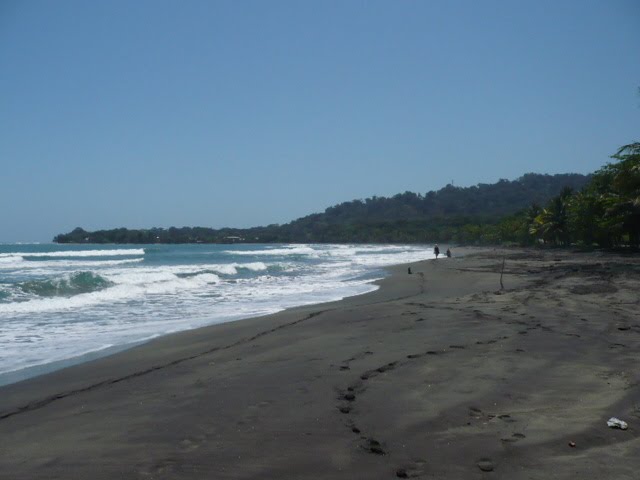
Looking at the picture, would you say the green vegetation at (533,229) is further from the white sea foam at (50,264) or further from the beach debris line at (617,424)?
the white sea foam at (50,264)

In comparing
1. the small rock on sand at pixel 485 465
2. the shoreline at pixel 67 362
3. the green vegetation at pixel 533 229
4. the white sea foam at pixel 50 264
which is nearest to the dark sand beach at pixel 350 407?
the small rock on sand at pixel 485 465

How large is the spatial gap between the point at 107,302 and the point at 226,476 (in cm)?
1418

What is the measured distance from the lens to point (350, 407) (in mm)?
4828

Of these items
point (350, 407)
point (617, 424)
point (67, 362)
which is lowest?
point (67, 362)

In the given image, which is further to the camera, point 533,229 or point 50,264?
point 533,229

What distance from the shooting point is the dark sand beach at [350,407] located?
11.9ft

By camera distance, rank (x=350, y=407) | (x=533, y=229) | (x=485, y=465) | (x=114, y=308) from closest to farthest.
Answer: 1. (x=485, y=465)
2. (x=350, y=407)
3. (x=114, y=308)
4. (x=533, y=229)

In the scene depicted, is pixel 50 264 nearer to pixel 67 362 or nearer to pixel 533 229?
pixel 67 362

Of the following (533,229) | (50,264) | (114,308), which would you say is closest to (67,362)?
(114,308)

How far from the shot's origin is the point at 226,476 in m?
3.51

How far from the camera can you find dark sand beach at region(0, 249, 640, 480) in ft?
11.9

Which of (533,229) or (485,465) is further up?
(533,229)

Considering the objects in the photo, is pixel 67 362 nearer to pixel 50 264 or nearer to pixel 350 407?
pixel 350 407

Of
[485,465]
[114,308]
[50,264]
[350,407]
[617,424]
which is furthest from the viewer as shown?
[50,264]
